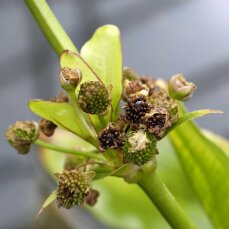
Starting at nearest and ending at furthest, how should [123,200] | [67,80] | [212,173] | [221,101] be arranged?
[67,80]
[212,173]
[123,200]
[221,101]

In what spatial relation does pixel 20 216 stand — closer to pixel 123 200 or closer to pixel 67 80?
pixel 123 200

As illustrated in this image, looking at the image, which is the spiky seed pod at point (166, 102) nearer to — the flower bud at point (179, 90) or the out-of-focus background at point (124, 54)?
the flower bud at point (179, 90)

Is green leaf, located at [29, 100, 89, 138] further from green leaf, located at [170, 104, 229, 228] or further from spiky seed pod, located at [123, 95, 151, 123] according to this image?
green leaf, located at [170, 104, 229, 228]

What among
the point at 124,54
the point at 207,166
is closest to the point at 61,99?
the point at 207,166

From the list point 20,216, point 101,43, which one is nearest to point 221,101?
point 20,216

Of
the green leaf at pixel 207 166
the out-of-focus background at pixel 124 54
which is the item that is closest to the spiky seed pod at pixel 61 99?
the green leaf at pixel 207 166

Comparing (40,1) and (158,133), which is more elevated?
(40,1)

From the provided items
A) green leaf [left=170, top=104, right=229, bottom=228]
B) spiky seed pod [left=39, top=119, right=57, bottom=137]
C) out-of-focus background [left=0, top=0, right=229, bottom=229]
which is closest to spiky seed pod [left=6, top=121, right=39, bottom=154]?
spiky seed pod [left=39, top=119, right=57, bottom=137]

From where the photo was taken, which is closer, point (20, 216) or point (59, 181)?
point (59, 181)

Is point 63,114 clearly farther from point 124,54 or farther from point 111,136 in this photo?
point 124,54
